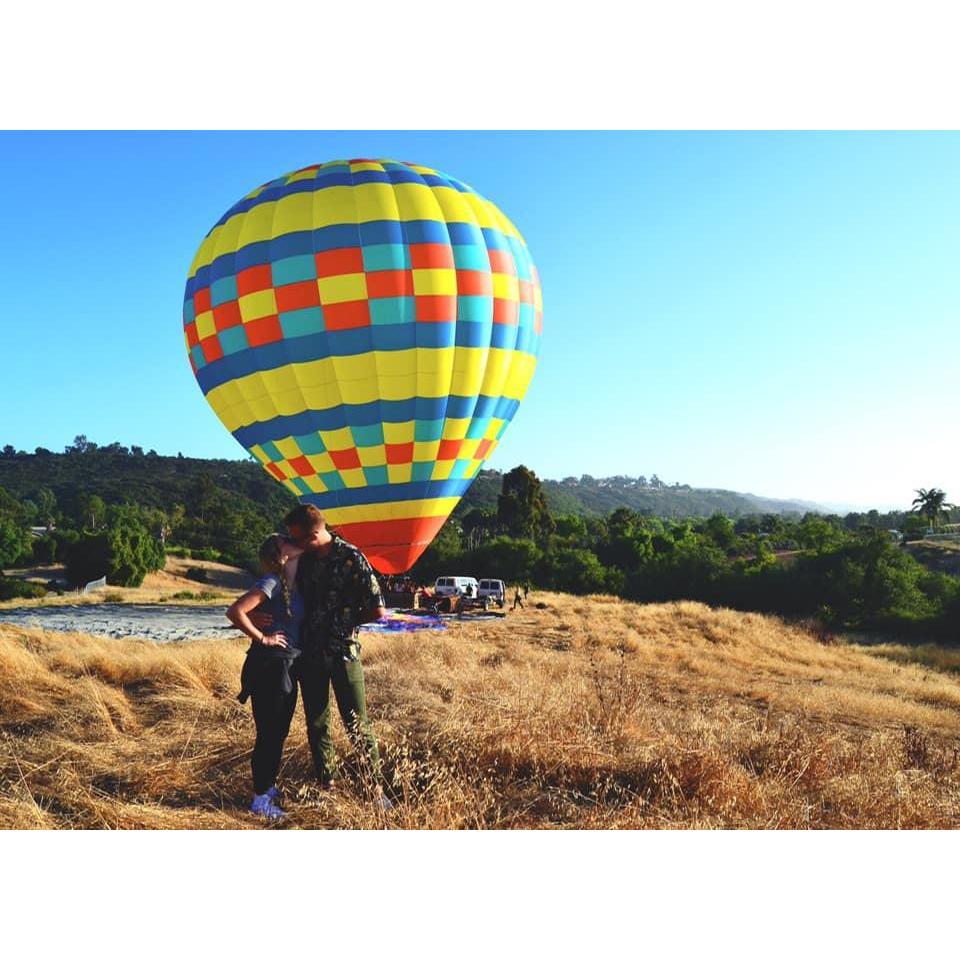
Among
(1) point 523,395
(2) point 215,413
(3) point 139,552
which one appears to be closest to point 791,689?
(1) point 523,395

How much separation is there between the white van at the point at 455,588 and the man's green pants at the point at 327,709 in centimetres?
2294

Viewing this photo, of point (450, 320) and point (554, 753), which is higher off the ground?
point (450, 320)

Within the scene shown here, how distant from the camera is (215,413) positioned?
1329 cm

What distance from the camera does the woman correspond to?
3.59 meters

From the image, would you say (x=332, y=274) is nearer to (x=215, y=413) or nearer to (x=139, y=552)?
(x=215, y=413)

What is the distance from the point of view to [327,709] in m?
3.77

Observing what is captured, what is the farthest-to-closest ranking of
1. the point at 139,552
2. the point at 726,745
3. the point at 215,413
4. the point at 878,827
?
1. the point at 139,552
2. the point at 215,413
3. the point at 726,745
4. the point at 878,827

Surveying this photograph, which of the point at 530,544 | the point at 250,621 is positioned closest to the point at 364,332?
the point at 250,621

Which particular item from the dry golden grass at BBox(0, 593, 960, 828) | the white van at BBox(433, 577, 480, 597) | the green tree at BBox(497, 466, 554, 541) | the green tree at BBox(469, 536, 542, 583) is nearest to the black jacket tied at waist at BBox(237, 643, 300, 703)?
the dry golden grass at BBox(0, 593, 960, 828)

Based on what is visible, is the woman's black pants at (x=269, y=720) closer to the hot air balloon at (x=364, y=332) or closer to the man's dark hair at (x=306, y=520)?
the man's dark hair at (x=306, y=520)

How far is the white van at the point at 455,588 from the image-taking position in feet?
88.6

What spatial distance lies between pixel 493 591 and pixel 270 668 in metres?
24.3

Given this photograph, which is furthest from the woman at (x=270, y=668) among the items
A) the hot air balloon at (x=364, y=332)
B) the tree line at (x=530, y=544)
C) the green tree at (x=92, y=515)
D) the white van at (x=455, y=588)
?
the green tree at (x=92, y=515)

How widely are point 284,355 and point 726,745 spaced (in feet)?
29.5
